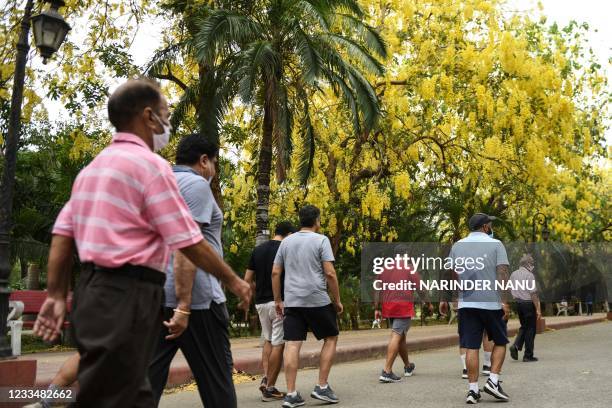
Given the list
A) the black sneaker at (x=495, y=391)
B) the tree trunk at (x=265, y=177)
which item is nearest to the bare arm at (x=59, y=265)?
the black sneaker at (x=495, y=391)

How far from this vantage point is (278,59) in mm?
13797

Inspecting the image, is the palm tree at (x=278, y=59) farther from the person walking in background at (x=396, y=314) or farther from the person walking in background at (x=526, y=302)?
the person walking in background at (x=526, y=302)

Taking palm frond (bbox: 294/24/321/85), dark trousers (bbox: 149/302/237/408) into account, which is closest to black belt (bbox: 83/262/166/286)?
dark trousers (bbox: 149/302/237/408)

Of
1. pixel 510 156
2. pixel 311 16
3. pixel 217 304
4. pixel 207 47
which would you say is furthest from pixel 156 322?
pixel 510 156

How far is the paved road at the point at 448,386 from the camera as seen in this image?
26.4 feet

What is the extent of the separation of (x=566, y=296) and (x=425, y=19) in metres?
32.0

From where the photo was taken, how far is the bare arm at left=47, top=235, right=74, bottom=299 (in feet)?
10.4

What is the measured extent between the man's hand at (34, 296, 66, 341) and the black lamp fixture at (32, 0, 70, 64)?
622 cm

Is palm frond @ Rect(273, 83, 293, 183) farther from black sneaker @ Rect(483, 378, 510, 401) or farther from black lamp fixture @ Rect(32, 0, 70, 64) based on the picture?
black sneaker @ Rect(483, 378, 510, 401)

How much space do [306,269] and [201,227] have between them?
10.7 feet

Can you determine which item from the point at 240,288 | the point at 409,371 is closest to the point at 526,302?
the point at 409,371

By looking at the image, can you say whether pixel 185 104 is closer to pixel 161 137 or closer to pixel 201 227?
pixel 201 227

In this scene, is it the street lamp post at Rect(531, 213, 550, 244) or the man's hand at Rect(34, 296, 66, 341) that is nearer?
the man's hand at Rect(34, 296, 66, 341)

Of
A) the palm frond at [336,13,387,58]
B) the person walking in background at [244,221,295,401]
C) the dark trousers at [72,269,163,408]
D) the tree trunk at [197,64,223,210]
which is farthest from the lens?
the palm frond at [336,13,387,58]
